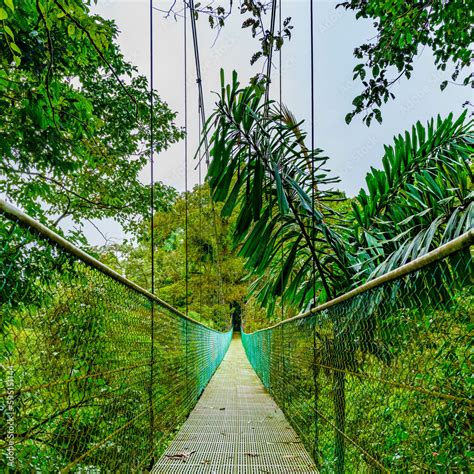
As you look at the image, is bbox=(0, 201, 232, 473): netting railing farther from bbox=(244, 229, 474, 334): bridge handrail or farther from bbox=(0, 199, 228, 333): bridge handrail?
bbox=(244, 229, 474, 334): bridge handrail

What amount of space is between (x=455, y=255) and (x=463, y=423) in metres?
0.34

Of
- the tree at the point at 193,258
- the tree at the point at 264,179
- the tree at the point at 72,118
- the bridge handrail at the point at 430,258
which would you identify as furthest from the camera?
the tree at the point at 193,258

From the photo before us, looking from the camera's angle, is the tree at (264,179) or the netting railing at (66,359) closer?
the netting railing at (66,359)

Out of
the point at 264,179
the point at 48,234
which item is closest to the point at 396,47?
the point at 264,179

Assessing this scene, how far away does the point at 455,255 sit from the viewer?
26.6 inches

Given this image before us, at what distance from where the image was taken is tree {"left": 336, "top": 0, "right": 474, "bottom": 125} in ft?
6.68

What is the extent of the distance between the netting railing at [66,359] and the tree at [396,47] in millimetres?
1658

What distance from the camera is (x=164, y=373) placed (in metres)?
2.02

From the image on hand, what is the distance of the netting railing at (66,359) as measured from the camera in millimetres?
848

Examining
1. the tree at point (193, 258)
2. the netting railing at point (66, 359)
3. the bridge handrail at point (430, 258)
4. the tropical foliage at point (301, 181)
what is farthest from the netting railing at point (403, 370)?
the tree at point (193, 258)

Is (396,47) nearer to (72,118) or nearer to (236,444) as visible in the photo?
(72,118)

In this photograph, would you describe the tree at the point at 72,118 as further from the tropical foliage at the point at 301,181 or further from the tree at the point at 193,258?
the tree at the point at 193,258

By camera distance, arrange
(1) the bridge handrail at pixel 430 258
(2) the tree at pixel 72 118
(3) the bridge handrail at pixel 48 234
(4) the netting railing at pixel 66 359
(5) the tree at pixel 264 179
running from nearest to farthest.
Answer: (1) the bridge handrail at pixel 430 258 < (3) the bridge handrail at pixel 48 234 < (4) the netting railing at pixel 66 359 < (2) the tree at pixel 72 118 < (5) the tree at pixel 264 179

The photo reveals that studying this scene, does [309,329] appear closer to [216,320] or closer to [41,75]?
[41,75]
